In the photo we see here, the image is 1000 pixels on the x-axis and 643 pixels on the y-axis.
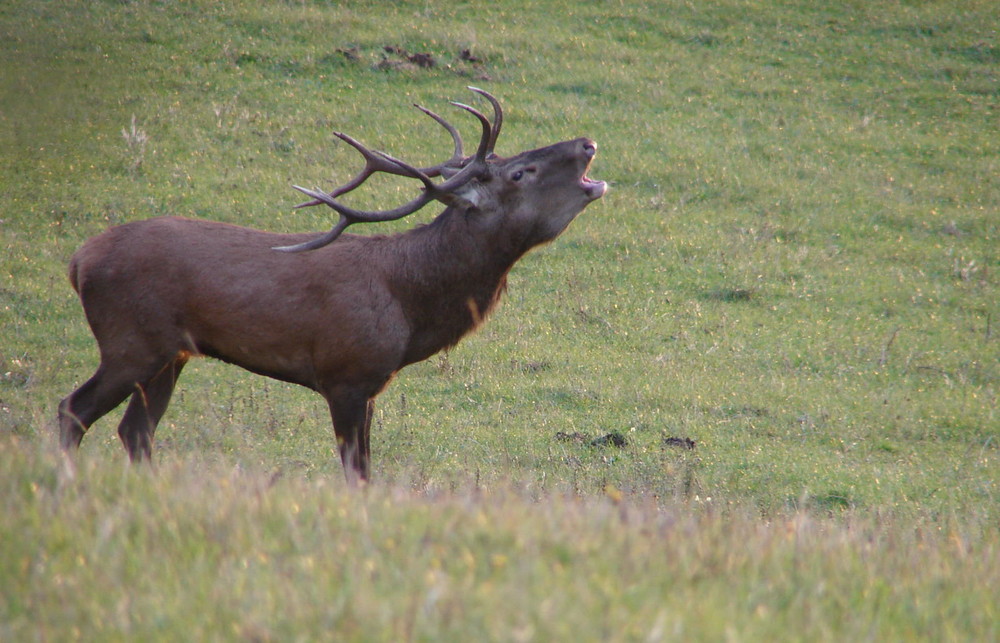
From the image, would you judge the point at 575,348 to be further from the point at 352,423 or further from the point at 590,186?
the point at 352,423

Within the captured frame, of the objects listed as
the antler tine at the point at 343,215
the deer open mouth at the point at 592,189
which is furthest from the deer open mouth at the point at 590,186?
the antler tine at the point at 343,215

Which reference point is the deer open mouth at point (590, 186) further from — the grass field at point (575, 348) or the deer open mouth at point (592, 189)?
the grass field at point (575, 348)

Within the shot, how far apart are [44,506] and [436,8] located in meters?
16.2

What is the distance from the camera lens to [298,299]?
6723mm

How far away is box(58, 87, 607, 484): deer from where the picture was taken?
6641 millimetres

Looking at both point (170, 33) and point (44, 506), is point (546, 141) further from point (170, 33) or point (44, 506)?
point (44, 506)

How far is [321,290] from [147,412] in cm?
147

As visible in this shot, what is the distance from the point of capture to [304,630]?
115 inches

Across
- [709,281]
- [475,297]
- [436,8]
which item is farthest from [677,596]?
[436,8]

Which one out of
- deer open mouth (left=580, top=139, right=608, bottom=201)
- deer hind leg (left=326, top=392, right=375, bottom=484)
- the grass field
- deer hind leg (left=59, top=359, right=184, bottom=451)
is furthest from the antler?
the grass field

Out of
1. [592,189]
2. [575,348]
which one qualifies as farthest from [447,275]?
[575,348]

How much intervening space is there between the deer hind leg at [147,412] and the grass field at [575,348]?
0.64ft

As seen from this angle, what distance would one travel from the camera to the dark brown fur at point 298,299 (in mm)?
6633

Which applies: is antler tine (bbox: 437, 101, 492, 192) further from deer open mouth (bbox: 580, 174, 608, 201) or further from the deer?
deer open mouth (bbox: 580, 174, 608, 201)
